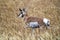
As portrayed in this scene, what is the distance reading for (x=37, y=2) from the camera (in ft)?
6.90

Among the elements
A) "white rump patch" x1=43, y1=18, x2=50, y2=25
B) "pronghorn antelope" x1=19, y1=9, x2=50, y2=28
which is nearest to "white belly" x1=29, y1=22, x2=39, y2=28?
"pronghorn antelope" x1=19, y1=9, x2=50, y2=28

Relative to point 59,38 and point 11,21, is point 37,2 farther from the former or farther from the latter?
point 59,38

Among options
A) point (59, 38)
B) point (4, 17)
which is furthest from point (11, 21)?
point (59, 38)

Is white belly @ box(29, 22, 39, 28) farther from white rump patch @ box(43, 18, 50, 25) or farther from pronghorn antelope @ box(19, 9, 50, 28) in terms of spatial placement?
white rump patch @ box(43, 18, 50, 25)

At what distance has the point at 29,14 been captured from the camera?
1886 millimetres

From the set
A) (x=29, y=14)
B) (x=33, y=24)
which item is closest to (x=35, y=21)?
(x=33, y=24)

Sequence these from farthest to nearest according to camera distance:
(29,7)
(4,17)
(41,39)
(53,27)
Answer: (29,7)
(4,17)
(53,27)
(41,39)

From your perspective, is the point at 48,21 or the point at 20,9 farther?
the point at 20,9

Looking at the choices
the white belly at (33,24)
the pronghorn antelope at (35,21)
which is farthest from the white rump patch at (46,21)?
the white belly at (33,24)

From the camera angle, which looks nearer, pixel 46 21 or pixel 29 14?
pixel 46 21

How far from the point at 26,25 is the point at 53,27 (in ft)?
1.00

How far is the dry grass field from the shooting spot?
→ 1.66 meters

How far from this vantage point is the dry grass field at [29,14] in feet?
5.44

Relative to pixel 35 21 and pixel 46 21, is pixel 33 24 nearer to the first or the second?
pixel 35 21
